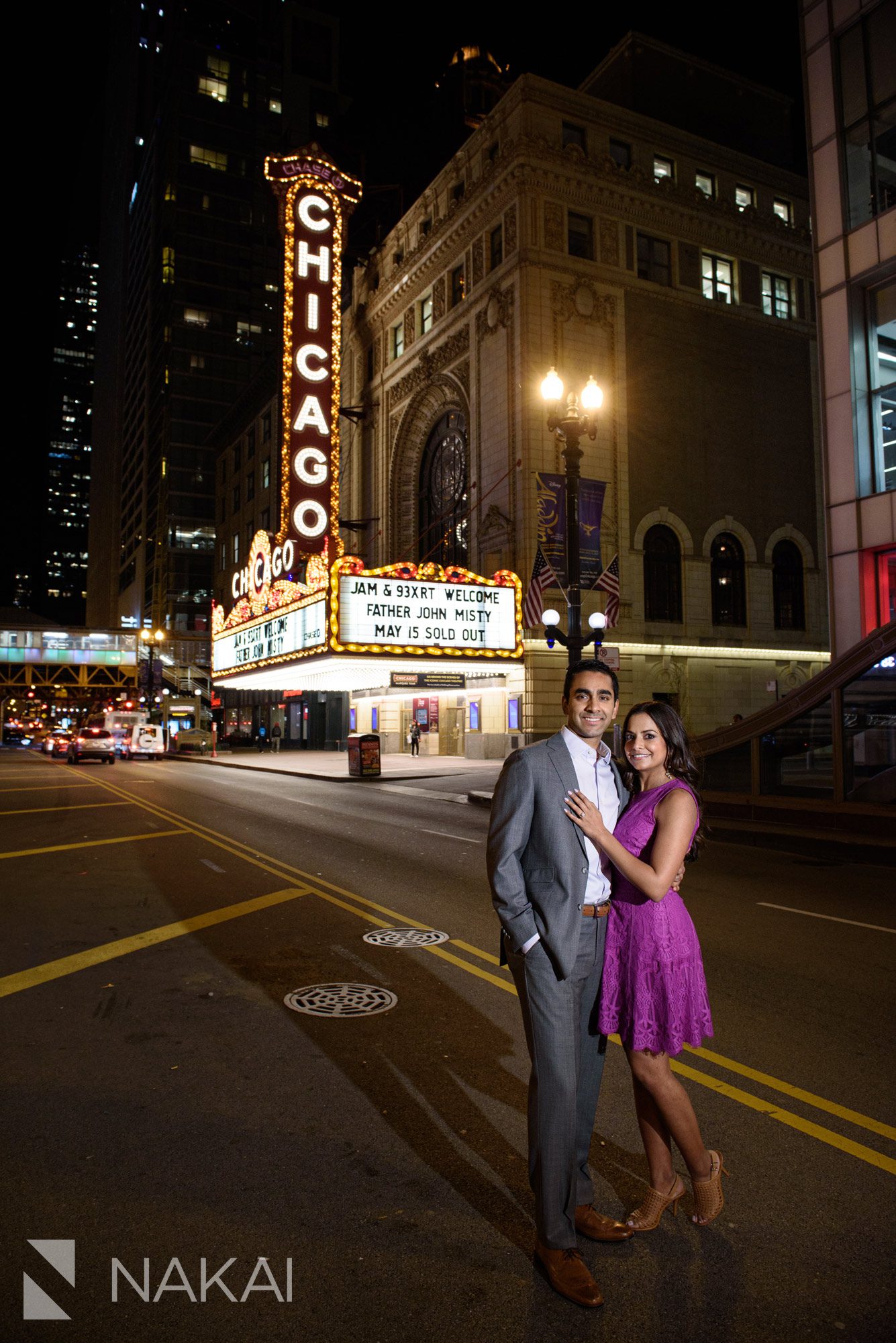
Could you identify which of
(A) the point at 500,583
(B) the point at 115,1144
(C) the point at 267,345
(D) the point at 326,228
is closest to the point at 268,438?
(D) the point at 326,228

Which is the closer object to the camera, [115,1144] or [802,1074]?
[115,1144]

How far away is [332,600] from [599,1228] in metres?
24.4

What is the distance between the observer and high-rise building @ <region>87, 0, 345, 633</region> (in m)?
90.7

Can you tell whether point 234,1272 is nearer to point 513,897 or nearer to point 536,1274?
point 536,1274

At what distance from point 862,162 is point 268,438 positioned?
45.1m

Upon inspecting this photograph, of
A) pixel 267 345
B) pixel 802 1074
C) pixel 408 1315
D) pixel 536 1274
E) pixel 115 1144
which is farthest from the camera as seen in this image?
pixel 267 345

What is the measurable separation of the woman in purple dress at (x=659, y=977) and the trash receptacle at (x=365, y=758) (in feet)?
88.3

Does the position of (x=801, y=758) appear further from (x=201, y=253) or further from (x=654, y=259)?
(x=201, y=253)

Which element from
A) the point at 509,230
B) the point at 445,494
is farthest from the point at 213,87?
the point at 509,230

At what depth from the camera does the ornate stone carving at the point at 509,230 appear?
34.0m

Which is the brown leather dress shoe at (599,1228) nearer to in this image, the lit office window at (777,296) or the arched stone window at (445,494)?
the arched stone window at (445,494)

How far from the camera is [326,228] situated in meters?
37.6

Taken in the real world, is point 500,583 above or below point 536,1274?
above

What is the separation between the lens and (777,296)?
39.9m
